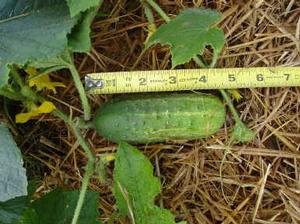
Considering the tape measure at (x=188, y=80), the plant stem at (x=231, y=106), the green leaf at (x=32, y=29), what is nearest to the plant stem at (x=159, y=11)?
the tape measure at (x=188, y=80)

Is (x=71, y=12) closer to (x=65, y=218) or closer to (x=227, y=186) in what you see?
(x=65, y=218)

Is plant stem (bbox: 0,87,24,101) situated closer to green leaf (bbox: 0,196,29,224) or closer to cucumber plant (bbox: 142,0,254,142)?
green leaf (bbox: 0,196,29,224)

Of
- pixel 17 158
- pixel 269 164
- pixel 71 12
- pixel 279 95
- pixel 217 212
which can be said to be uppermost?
pixel 71 12

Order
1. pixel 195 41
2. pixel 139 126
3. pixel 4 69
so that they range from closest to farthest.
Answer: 1. pixel 4 69
2. pixel 195 41
3. pixel 139 126

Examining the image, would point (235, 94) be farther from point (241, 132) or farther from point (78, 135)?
point (78, 135)

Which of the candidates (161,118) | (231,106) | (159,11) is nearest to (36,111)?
(161,118)

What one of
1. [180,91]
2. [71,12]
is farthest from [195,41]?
[71,12]
